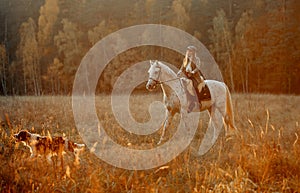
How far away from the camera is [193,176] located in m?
2.80

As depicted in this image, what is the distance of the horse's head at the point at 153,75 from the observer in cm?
367

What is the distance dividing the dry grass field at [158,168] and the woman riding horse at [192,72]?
33 cm

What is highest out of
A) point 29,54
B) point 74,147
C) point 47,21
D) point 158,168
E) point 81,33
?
point 47,21

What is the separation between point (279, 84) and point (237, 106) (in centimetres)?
153

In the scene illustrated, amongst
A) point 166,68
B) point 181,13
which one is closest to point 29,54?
point 166,68

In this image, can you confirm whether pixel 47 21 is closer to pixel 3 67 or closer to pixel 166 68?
pixel 3 67

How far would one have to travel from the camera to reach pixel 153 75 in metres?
3.70

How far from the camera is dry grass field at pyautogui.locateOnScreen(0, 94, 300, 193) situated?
251cm

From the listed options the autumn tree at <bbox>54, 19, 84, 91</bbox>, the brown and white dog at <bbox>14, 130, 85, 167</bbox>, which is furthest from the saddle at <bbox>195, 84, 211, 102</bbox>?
the autumn tree at <bbox>54, 19, 84, 91</bbox>

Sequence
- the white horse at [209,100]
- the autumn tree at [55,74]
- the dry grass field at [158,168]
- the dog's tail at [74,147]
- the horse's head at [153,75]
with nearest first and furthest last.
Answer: the dry grass field at [158,168], the dog's tail at [74,147], the horse's head at [153,75], the white horse at [209,100], the autumn tree at [55,74]

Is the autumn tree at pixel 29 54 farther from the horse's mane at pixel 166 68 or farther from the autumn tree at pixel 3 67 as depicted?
the horse's mane at pixel 166 68

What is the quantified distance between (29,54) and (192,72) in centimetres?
188

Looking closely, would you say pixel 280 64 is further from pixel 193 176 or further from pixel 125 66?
pixel 193 176

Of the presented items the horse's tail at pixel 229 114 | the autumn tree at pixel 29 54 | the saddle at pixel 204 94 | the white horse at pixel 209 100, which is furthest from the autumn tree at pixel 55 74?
the horse's tail at pixel 229 114
